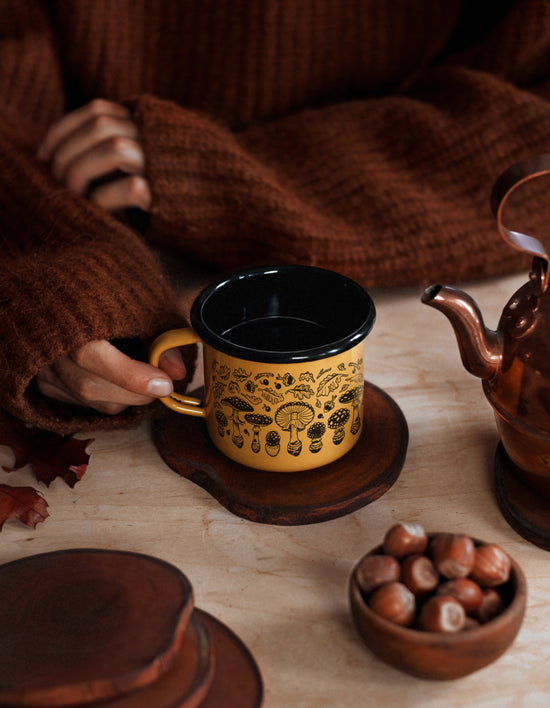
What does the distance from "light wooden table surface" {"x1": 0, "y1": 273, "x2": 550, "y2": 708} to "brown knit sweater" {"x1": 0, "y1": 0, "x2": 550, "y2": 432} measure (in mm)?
79

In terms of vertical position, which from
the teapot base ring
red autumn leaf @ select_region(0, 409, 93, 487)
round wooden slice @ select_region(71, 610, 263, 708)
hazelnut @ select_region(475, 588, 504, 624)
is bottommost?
red autumn leaf @ select_region(0, 409, 93, 487)

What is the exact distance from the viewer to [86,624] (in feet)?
1.29

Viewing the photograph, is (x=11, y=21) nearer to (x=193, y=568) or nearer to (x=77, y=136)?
(x=77, y=136)

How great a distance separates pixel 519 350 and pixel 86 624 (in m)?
0.30

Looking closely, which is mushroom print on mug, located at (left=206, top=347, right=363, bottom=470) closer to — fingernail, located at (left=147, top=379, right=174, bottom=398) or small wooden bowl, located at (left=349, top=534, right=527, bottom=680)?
fingernail, located at (left=147, top=379, right=174, bottom=398)

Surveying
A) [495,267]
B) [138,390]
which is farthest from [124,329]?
[495,267]

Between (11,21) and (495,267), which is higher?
(11,21)

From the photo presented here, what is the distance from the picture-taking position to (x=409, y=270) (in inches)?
30.6

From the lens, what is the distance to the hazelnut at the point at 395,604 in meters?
0.38

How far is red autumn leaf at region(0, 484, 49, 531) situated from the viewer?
510 mm

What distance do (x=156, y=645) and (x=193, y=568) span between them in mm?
108

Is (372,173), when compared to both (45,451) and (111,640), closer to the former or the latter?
(45,451)

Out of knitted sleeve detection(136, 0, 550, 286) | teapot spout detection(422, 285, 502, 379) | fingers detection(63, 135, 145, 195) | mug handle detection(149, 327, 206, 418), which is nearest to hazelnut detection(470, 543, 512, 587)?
teapot spout detection(422, 285, 502, 379)

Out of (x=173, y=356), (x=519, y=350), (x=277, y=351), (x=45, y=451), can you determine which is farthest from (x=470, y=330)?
(x=45, y=451)
